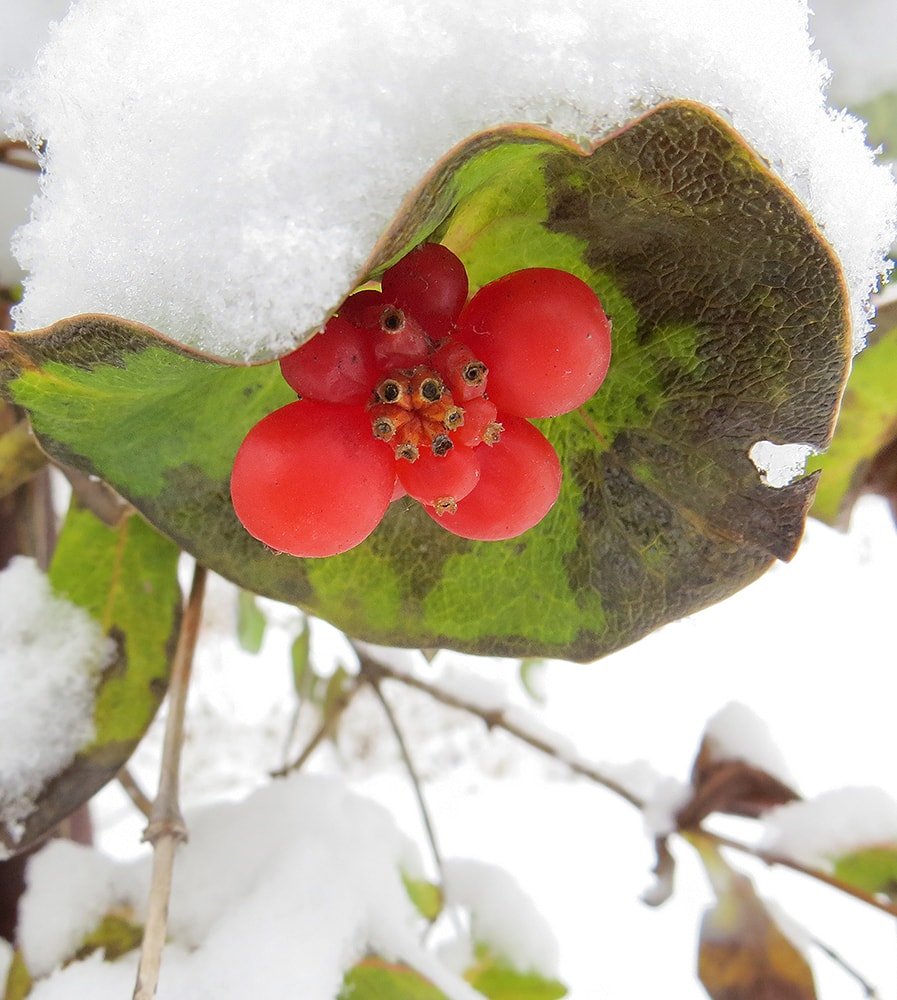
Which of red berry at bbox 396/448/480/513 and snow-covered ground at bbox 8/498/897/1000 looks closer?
red berry at bbox 396/448/480/513

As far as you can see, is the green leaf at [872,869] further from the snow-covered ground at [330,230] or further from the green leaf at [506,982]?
the green leaf at [506,982]

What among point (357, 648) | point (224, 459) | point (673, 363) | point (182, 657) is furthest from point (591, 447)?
point (357, 648)

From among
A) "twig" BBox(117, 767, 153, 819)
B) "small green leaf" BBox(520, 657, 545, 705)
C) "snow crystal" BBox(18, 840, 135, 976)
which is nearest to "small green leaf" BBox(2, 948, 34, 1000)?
"snow crystal" BBox(18, 840, 135, 976)

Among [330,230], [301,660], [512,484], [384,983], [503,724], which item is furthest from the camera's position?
[301,660]

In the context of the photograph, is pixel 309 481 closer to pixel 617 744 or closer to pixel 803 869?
pixel 803 869

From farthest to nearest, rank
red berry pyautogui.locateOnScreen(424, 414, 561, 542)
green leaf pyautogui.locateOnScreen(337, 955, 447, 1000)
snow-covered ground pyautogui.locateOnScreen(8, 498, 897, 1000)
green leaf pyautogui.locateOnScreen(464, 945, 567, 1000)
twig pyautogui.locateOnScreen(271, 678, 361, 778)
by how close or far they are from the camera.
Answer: snow-covered ground pyautogui.locateOnScreen(8, 498, 897, 1000) < twig pyautogui.locateOnScreen(271, 678, 361, 778) < green leaf pyautogui.locateOnScreen(464, 945, 567, 1000) < green leaf pyautogui.locateOnScreen(337, 955, 447, 1000) < red berry pyautogui.locateOnScreen(424, 414, 561, 542)

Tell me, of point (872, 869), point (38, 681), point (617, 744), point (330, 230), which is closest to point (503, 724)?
point (872, 869)

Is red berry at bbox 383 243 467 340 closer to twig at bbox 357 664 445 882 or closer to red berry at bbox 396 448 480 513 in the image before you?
red berry at bbox 396 448 480 513
